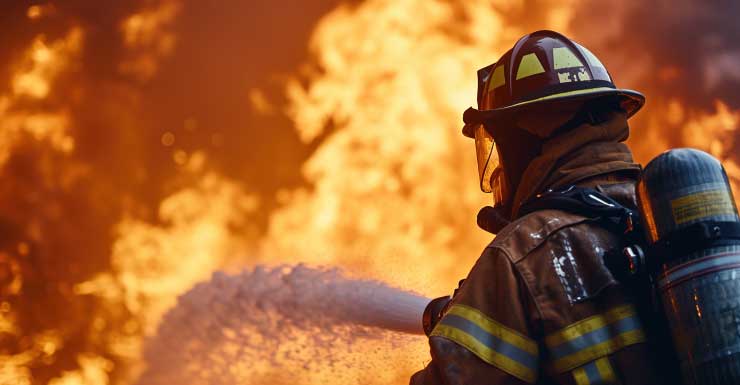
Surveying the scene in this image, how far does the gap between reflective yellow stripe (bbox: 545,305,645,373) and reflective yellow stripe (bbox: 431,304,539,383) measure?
7 centimetres

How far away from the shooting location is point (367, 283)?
5.73 meters

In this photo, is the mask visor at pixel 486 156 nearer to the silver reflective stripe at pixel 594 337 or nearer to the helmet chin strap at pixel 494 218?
the helmet chin strap at pixel 494 218

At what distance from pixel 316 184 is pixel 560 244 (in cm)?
766

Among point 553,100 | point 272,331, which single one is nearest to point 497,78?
point 553,100

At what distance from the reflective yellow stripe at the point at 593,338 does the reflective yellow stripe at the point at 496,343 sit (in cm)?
7

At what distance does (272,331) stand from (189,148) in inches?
157

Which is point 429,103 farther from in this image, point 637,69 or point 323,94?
point 637,69

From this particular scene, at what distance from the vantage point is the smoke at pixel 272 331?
577cm

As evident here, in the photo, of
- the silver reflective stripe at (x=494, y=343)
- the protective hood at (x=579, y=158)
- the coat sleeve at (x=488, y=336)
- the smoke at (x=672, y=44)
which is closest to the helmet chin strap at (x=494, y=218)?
the protective hood at (x=579, y=158)

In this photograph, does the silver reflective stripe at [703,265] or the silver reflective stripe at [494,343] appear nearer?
the silver reflective stripe at [703,265]

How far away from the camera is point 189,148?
9.42m

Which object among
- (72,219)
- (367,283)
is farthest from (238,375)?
(72,219)

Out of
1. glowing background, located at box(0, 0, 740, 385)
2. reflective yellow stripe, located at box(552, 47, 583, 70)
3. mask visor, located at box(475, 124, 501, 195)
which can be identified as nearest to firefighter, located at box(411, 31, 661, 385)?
reflective yellow stripe, located at box(552, 47, 583, 70)

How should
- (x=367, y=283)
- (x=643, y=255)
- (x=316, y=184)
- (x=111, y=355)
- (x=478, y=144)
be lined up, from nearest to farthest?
(x=643, y=255) < (x=478, y=144) < (x=367, y=283) < (x=111, y=355) < (x=316, y=184)
